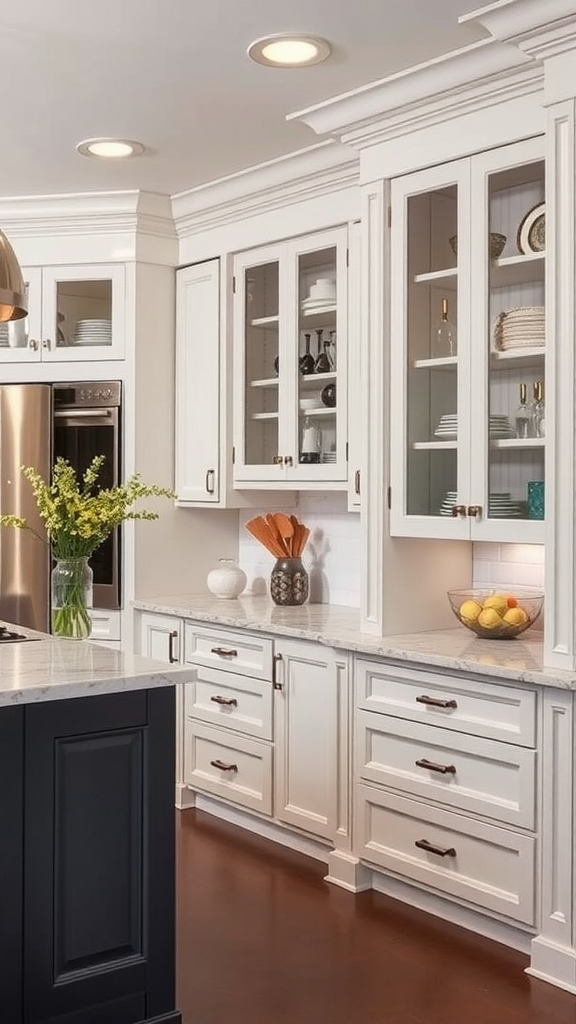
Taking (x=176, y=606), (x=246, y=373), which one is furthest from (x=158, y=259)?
(x=176, y=606)

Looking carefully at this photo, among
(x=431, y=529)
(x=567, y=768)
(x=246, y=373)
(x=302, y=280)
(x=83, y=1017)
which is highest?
(x=302, y=280)

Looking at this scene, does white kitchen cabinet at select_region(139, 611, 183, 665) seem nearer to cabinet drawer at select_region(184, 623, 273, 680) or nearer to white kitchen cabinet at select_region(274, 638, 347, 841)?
cabinet drawer at select_region(184, 623, 273, 680)

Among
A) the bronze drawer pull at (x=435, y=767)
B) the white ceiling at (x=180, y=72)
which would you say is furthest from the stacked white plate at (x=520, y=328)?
the bronze drawer pull at (x=435, y=767)

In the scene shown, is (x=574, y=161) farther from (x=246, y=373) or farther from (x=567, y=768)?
(x=246, y=373)

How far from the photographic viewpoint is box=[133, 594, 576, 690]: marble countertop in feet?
10.4

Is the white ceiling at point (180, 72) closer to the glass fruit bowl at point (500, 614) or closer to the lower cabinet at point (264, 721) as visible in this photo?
the glass fruit bowl at point (500, 614)

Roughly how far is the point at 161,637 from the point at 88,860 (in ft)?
7.29

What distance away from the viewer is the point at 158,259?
16.6ft

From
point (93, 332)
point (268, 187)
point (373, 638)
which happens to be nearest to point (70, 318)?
point (93, 332)

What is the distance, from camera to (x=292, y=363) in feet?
14.7

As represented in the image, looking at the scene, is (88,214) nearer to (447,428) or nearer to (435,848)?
(447,428)

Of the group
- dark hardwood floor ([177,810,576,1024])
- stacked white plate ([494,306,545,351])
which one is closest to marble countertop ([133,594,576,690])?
dark hardwood floor ([177,810,576,1024])

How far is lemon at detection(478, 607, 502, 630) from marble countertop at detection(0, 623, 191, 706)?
1.26 meters

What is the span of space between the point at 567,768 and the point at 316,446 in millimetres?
1856
